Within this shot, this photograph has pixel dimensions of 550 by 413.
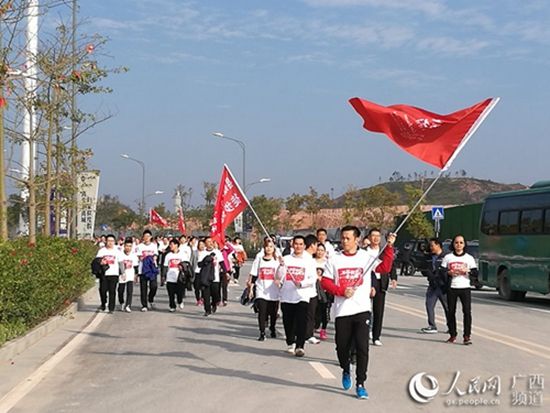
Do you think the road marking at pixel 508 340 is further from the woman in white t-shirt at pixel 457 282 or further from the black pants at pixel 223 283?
the black pants at pixel 223 283

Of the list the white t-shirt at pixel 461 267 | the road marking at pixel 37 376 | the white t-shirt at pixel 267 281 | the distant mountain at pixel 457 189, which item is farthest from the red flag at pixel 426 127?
the distant mountain at pixel 457 189

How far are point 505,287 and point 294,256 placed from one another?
13.3 meters

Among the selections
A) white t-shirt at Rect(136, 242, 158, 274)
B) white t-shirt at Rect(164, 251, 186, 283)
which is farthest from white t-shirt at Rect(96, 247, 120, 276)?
white t-shirt at Rect(164, 251, 186, 283)

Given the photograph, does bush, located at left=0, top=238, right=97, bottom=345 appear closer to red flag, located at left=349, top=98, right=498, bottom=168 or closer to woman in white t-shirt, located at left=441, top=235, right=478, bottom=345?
red flag, located at left=349, top=98, right=498, bottom=168

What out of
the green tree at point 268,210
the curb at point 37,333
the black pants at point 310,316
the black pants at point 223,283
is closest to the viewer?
the curb at point 37,333

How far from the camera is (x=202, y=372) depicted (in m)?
9.73

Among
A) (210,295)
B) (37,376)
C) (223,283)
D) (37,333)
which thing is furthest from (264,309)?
(223,283)

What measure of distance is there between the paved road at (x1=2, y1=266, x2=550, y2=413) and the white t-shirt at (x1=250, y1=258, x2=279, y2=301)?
724mm

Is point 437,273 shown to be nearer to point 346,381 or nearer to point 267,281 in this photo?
point 267,281

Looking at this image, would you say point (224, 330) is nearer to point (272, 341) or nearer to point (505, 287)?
point (272, 341)

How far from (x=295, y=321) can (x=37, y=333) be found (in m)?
4.31

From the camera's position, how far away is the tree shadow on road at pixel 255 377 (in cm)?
859

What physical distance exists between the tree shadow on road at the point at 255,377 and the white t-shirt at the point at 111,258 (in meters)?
7.61

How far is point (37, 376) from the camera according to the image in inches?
376
